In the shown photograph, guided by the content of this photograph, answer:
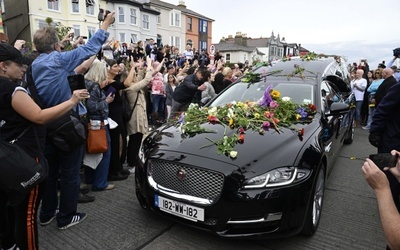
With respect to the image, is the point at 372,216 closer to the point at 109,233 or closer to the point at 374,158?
the point at 374,158

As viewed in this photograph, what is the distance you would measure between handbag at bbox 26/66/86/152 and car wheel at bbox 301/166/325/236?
236 cm

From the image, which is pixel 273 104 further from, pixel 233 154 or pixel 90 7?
pixel 90 7

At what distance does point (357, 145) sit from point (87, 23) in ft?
94.6

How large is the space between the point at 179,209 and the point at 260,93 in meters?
2.30

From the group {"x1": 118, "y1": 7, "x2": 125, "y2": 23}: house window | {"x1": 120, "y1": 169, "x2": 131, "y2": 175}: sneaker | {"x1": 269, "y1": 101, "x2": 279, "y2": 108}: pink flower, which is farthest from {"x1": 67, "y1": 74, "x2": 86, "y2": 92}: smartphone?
{"x1": 118, "y1": 7, "x2": 125, "y2": 23}: house window

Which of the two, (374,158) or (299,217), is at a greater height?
(374,158)

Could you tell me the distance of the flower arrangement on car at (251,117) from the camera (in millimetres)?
3271

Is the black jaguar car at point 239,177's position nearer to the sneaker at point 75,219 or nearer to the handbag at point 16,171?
the sneaker at point 75,219

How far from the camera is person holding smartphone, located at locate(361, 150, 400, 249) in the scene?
1529 mm

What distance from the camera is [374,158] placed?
179 cm

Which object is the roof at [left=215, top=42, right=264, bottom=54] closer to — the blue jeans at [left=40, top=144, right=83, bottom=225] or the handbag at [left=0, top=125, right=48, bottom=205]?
the blue jeans at [left=40, top=144, right=83, bottom=225]

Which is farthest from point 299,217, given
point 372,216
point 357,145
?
point 357,145

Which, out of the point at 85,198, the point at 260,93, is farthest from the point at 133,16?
the point at 85,198

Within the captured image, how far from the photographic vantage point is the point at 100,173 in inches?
164
